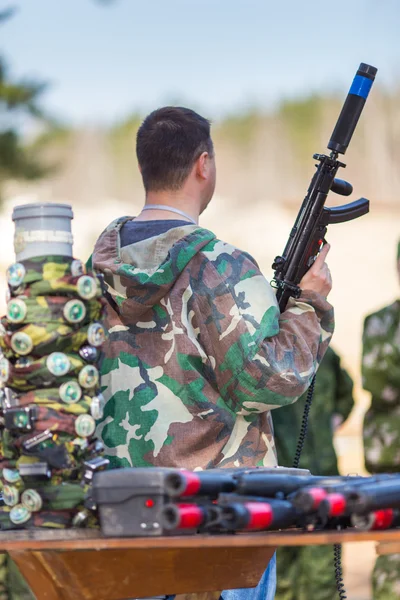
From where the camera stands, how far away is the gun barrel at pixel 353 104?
3.77 meters

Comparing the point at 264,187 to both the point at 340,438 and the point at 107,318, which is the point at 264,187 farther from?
the point at 107,318

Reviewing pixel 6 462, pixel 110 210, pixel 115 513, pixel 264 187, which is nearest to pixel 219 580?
pixel 115 513

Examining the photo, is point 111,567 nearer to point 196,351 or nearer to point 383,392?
point 196,351

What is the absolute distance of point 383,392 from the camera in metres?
6.77

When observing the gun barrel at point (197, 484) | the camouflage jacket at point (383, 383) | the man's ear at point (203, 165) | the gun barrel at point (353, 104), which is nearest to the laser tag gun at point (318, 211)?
the gun barrel at point (353, 104)

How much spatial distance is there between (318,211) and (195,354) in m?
0.73

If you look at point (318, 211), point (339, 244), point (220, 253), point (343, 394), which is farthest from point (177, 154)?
point (339, 244)

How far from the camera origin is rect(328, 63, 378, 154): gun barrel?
3766 mm

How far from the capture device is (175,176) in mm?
3713

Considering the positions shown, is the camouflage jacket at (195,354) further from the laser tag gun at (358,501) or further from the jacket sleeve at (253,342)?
the laser tag gun at (358,501)

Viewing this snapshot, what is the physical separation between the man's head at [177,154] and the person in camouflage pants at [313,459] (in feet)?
10.9

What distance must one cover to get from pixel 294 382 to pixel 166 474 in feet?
2.82

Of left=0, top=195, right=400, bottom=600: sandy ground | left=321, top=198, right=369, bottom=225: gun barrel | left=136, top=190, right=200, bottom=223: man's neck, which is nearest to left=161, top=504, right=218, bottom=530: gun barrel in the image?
left=136, top=190, right=200, bottom=223: man's neck

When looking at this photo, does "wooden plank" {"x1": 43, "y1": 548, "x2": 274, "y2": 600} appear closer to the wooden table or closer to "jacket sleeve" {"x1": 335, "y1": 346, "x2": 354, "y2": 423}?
the wooden table
